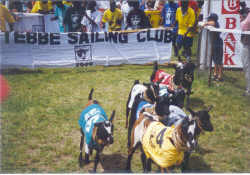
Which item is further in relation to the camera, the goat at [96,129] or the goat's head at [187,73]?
the goat's head at [187,73]

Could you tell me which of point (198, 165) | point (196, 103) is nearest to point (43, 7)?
point (196, 103)

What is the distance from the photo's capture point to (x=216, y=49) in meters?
9.39

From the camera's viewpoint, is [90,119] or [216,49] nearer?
[90,119]

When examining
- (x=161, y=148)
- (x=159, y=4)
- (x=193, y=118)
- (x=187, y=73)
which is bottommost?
(x=161, y=148)

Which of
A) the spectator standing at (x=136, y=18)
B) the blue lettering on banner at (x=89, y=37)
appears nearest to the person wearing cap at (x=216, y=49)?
the blue lettering on banner at (x=89, y=37)

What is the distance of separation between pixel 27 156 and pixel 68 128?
1.28 meters

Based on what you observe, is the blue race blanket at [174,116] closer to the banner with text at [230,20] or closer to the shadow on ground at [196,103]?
the shadow on ground at [196,103]

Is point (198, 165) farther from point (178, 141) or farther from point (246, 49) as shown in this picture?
point (246, 49)

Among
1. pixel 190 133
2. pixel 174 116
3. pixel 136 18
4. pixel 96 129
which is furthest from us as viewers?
pixel 136 18

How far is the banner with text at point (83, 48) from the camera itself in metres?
11.1

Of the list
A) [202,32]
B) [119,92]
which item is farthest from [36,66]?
[202,32]

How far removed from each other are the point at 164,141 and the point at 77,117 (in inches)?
149

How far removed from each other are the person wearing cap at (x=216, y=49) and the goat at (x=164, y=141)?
5.55 metres

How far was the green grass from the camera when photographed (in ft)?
18.0
